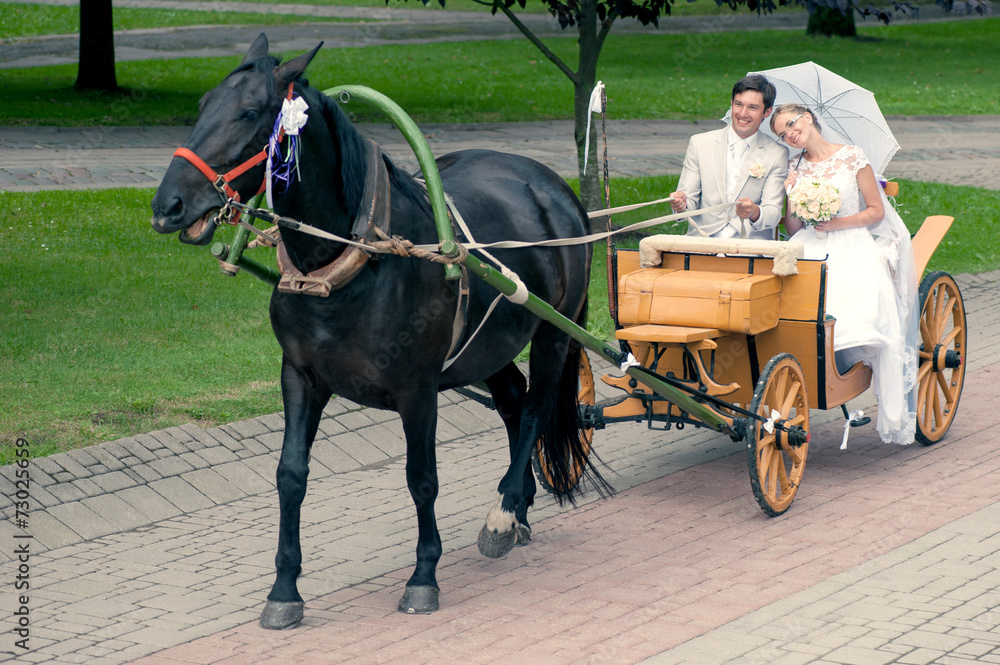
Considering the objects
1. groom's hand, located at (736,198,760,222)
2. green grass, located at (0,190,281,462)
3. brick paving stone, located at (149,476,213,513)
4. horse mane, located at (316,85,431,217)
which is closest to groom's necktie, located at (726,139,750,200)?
groom's hand, located at (736,198,760,222)

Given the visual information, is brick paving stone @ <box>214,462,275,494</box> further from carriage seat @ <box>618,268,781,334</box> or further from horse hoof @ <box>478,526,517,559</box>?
carriage seat @ <box>618,268,781,334</box>

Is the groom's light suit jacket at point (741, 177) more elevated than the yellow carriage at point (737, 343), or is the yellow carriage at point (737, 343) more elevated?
the groom's light suit jacket at point (741, 177)

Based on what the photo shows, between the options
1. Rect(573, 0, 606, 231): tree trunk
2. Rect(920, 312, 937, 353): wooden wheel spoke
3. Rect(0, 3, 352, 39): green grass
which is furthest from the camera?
Rect(0, 3, 352, 39): green grass

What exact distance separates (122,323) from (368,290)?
181 inches

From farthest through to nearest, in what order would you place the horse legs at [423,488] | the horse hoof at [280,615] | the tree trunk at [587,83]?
the tree trunk at [587,83] < the horse legs at [423,488] < the horse hoof at [280,615]

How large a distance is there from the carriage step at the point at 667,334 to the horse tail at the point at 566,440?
325 mm

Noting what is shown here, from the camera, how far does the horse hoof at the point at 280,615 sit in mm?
4906

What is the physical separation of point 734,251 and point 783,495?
130 cm

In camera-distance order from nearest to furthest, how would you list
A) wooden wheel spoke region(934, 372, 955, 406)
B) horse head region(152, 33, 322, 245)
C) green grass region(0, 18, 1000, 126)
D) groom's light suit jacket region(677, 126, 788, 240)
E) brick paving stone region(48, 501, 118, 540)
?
horse head region(152, 33, 322, 245), brick paving stone region(48, 501, 118, 540), groom's light suit jacket region(677, 126, 788, 240), wooden wheel spoke region(934, 372, 955, 406), green grass region(0, 18, 1000, 126)

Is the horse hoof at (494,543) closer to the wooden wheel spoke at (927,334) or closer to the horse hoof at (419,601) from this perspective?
the horse hoof at (419,601)

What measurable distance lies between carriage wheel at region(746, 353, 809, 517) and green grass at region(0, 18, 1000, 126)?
45.3 ft

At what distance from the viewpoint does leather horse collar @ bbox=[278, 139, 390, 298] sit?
15.3 feet

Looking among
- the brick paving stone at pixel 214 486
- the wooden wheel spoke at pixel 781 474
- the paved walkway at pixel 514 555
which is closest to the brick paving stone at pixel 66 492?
the paved walkway at pixel 514 555

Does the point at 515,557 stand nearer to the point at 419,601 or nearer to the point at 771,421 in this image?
the point at 419,601
